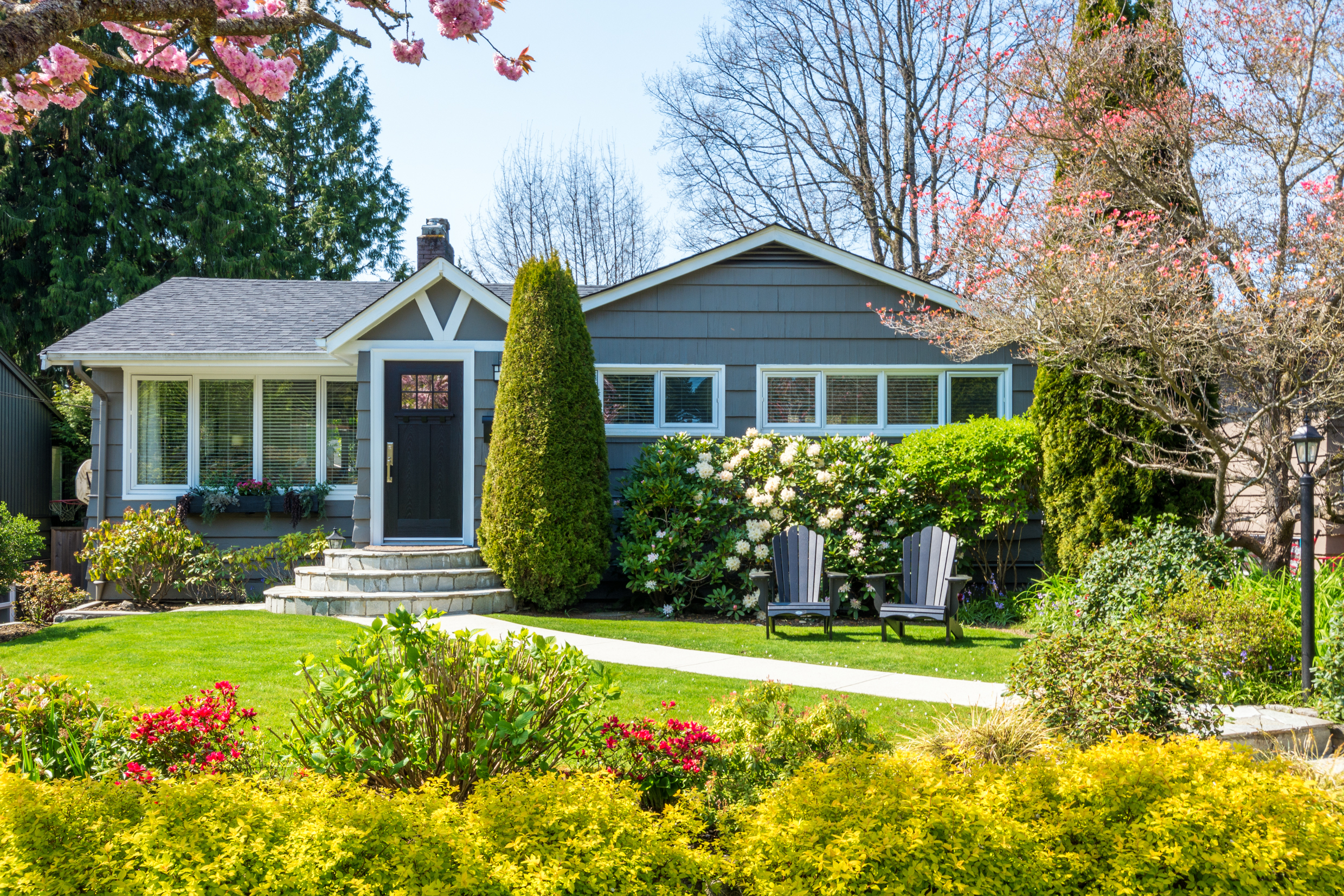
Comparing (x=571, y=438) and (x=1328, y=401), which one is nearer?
(x=1328, y=401)

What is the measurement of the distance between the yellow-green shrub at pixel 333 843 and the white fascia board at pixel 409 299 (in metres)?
7.51

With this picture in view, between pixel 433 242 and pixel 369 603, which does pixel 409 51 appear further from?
pixel 433 242

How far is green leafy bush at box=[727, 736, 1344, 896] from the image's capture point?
231 centimetres

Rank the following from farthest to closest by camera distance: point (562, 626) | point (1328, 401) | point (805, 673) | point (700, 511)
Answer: point (700, 511) → point (562, 626) → point (1328, 401) → point (805, 673)

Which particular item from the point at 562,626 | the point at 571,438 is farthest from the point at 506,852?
the point at 571,438

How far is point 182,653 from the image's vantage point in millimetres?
6402

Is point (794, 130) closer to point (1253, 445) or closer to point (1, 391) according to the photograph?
point (1253, 445)

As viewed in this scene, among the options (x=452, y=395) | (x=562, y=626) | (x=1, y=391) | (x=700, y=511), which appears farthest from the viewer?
(x=1, y=391)

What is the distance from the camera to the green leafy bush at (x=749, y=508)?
8.85 meters

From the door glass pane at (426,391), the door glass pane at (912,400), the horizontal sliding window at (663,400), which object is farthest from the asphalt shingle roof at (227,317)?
the door glass pane at (912,400)

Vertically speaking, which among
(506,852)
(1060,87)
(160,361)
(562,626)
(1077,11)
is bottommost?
(562,626)

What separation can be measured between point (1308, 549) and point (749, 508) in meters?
4.88

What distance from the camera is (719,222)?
818 inches

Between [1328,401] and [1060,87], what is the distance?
11.8 feet
